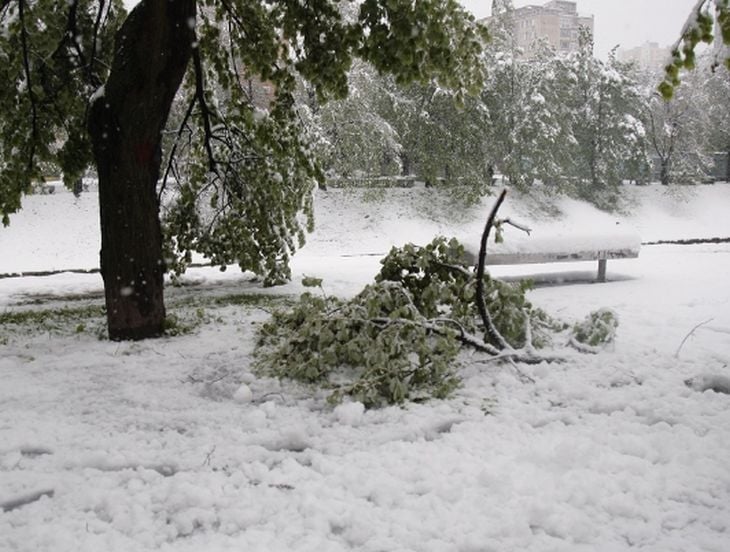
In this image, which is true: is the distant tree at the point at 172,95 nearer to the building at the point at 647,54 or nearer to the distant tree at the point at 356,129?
the distant tree at the point at 356,129

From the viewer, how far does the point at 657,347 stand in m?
4.65

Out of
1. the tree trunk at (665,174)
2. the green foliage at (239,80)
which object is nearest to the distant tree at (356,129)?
the green foliage at (239,80)

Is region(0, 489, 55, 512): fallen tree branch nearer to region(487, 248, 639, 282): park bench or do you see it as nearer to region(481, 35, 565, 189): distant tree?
region(487, 248, 639, 282): park bench

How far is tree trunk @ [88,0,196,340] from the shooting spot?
15.9 ft

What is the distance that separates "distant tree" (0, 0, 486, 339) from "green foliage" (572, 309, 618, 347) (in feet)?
7.60

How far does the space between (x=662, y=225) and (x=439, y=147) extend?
36.0 ft

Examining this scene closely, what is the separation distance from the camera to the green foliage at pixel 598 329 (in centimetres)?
450

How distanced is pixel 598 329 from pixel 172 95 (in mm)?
3857

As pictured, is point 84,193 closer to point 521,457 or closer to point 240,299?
point 240,299

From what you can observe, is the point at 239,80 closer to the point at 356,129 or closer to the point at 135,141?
the point at 135,141

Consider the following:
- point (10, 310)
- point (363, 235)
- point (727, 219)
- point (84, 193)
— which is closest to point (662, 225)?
point (727, 219)

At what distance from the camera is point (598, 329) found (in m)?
4.51

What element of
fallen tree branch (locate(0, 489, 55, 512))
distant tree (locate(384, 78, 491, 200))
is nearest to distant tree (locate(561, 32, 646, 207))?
distant tree (locate(384, 78, 491, 200))

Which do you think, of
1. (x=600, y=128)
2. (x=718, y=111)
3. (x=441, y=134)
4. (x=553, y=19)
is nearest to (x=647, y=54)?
(x=553, y=19)
